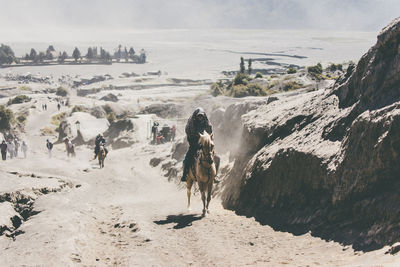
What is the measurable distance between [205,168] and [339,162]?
5688mm

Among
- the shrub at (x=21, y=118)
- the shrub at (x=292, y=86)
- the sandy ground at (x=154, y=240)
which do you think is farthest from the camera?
the shrub at (x=21, y=118)

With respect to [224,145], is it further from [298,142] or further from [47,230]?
[47,230]

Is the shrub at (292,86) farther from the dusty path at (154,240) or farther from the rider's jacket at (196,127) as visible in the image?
the rider's jacket at (196,127)

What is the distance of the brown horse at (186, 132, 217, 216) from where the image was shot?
594 inches

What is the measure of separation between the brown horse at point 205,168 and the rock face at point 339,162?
1.25 m

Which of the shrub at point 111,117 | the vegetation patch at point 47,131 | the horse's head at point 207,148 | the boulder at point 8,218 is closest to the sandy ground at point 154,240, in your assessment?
Answer: the boulder at point 8,218

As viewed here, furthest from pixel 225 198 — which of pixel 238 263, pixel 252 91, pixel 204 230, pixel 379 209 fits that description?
pixel 252 91

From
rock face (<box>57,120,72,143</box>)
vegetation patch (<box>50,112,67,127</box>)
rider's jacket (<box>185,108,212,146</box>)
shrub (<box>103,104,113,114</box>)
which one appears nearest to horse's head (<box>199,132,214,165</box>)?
rider's jacket (<box>185,108,212,146</box>)

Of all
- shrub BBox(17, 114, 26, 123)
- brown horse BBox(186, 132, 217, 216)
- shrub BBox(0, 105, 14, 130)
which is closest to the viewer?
brown horse BBox(186, 132, 217, 216)

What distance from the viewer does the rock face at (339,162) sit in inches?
390

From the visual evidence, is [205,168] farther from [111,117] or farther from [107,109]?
[107,109]

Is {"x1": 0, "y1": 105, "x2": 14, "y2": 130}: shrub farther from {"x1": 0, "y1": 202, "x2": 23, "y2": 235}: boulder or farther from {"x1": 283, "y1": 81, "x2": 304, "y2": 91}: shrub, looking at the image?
{"x1": 0, "y1": 202, "x2": 23, "y2": 235}: boulder

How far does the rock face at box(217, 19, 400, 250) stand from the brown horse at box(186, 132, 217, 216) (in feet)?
4.10

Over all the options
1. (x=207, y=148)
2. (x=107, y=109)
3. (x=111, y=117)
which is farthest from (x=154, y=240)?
(x=107, y=109)
